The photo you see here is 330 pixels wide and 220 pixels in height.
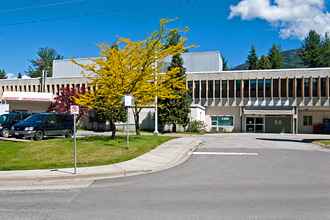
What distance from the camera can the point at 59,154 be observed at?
1299 centimetres

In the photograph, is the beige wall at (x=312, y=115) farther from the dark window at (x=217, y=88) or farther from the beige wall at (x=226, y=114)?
the dark window at (x=217, y=88)

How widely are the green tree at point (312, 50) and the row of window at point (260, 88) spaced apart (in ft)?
141

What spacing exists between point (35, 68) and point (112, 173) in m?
91.2

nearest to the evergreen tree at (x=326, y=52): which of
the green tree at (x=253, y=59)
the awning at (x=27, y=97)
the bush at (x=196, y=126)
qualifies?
the green tree at (x=253, y=59)

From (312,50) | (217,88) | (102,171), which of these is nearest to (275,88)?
(217,88)

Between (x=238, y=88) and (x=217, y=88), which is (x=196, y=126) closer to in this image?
(x=217, y=88)

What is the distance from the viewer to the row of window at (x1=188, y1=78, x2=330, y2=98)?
37406 millimetres

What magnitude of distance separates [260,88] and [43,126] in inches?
1182

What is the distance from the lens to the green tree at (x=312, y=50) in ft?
245

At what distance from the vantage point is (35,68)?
297 ft

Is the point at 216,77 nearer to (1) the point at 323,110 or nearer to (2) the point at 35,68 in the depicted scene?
(1) the point at 323,110

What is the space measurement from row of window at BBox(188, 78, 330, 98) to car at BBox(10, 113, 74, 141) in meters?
20.5

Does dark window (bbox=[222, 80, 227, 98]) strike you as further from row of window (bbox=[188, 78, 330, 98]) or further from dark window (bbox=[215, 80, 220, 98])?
dark window (bbox=[215, 80, 220, 98])

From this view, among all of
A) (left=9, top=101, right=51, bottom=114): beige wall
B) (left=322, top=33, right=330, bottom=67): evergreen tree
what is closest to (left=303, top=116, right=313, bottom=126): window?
(left=9, top=101, right=51, bottom=114): beige wall
